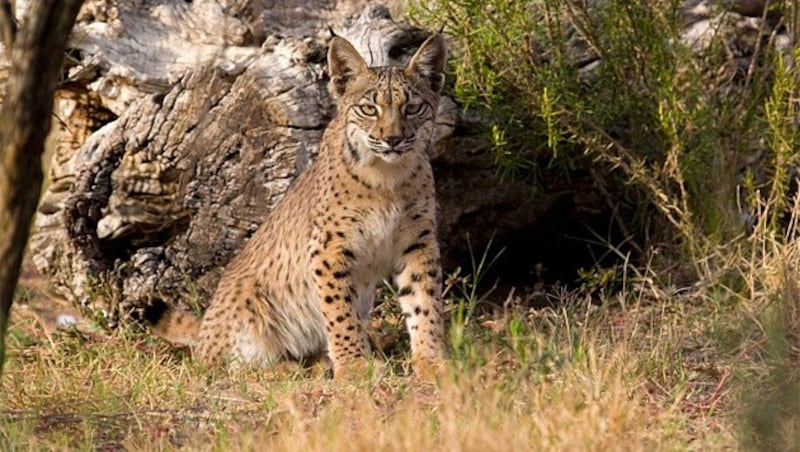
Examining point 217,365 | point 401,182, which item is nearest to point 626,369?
point 401,182

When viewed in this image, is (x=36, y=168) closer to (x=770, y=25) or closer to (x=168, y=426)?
(x=168, y=426)

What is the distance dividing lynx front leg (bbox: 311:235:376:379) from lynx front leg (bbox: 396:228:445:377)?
9.7 inches

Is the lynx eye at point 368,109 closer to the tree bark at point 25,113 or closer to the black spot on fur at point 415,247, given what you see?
the black spot on fur at point 415,247

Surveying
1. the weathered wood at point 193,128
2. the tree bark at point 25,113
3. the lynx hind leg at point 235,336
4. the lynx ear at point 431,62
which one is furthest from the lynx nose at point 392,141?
the tree bark at point 25,113

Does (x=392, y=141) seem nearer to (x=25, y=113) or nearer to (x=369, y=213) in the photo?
(x=369, y=213)

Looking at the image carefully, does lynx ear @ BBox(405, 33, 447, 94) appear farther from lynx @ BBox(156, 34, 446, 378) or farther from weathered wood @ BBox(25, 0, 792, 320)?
weathered wood @ BBox(25, 0, 792, 320)

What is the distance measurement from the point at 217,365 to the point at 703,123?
2777 millimetres

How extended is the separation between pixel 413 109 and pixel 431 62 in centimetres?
32

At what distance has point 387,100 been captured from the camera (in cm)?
652

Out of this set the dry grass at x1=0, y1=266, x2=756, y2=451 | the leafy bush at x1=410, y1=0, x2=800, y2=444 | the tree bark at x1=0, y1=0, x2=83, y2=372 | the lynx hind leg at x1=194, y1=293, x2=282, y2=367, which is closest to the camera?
the tree bark at x1=0, y1=0, x2=83, y2=372

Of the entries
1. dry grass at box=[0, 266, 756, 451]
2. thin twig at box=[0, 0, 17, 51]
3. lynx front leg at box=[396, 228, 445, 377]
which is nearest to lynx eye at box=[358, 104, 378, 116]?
lynx front leg at box=[396, 228, 445, 377]

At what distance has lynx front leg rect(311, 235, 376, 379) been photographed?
263 inches

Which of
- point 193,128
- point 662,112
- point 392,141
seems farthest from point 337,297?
point 662,112

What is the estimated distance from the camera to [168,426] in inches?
199
